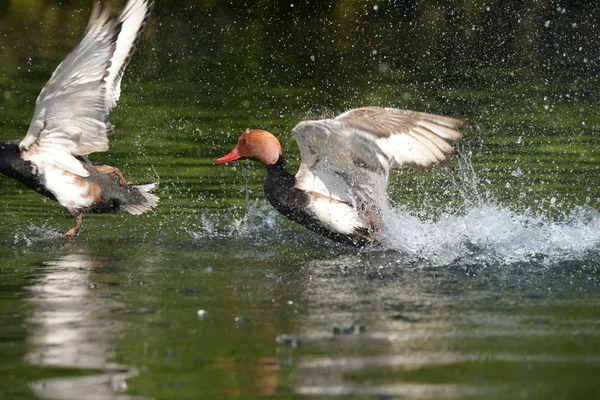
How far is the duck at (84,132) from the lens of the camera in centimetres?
895

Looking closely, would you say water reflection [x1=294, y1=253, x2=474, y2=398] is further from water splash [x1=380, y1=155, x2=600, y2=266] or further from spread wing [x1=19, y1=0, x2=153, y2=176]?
spread wing [x1=19, y1=0, x2=153, y2=176]

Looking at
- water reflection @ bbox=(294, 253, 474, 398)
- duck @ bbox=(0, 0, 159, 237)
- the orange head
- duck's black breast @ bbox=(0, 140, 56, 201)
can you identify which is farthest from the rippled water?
the orange head

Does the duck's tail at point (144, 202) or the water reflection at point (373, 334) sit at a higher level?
the water reflection at point (373, 334)

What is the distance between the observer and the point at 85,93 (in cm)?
917

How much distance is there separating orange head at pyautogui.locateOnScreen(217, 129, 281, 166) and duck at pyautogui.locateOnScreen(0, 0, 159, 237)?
1174 millimetres

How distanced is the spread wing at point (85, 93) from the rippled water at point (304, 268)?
76 cm

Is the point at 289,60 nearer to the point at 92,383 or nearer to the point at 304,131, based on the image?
the point at 304,131

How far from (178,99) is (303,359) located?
11.8 m

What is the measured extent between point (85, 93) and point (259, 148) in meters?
1.54

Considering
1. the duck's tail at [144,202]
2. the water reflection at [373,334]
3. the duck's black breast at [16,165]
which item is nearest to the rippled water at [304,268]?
the water reflection at [373,334]

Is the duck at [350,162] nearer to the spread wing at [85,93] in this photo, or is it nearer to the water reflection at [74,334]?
the spread wing at [85,93]

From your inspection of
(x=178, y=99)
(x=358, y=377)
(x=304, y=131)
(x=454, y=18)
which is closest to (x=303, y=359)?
(x=358, y=377)

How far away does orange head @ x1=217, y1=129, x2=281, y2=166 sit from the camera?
9.11m

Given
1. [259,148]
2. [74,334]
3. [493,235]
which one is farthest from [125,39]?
[74,334]
